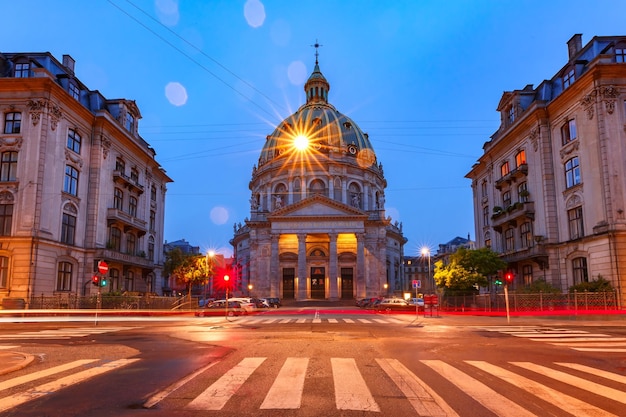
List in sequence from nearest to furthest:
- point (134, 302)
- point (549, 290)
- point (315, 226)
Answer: point (549, 290) → point (134, 302) → point (315, 226)

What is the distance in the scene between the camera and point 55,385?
28.0 feet

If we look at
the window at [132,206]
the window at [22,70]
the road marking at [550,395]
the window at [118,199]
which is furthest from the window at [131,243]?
the road marking at [550,395]

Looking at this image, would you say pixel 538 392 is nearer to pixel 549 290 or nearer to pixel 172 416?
pixel 172 416

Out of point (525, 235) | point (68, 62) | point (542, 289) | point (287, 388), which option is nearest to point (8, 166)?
point (68, 62)

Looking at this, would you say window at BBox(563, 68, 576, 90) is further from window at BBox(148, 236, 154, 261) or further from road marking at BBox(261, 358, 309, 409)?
window at BBox(148, 236, 154, 261)

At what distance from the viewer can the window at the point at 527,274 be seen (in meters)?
43.6

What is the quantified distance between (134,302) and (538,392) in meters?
35.5

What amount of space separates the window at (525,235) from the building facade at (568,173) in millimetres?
91

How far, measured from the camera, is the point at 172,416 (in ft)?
21.2

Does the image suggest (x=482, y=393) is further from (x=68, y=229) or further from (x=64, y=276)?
(x=68, y=229)

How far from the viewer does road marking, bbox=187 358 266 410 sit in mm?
7105

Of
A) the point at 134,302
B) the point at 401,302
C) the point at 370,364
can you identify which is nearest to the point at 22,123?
the point at 134,302

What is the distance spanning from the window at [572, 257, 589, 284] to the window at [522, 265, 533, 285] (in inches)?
226

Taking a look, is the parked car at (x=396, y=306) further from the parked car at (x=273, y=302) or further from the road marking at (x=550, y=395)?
the road marking at (x=550, y=395)
